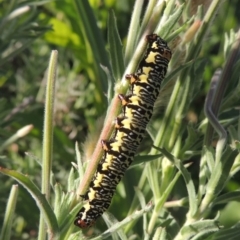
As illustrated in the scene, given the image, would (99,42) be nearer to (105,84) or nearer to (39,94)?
(105,84)

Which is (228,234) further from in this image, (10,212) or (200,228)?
(10,212)

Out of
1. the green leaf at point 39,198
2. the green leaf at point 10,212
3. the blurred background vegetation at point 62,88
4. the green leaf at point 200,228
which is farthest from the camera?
the blurred background vegetation at point 62,88

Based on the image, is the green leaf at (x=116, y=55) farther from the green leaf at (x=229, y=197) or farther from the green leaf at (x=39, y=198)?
the green leaf at (x=229, y=197)

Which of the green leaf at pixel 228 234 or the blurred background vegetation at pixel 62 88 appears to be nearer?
the green leaf at pixel 228 234

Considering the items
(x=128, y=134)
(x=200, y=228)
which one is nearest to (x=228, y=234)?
(x=200, y=228)

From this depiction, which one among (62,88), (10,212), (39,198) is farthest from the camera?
(62,88)

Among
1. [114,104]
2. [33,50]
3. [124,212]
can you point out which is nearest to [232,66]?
[114,104]

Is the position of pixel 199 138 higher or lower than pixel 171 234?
higher

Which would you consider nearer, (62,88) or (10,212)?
(10,212)

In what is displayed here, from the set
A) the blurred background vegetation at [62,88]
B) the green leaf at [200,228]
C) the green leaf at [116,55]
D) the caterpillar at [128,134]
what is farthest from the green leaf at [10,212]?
the blurred background vegetation at [62,88]
